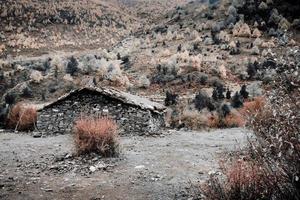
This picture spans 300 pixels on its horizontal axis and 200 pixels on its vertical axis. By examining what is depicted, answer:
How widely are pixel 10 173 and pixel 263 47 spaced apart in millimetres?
30674

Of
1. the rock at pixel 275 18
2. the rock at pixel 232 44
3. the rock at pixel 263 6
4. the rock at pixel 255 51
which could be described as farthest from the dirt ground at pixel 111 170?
the rock at pixel 263 6

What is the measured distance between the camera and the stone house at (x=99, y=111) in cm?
1797

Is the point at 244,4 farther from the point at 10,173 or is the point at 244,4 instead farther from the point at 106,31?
the point at 10,173

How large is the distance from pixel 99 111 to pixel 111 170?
7466 mm

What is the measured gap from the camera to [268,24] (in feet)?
143

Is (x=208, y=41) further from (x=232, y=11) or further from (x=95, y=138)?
(x=95, y=138)

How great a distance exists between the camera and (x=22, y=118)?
20.8 metres

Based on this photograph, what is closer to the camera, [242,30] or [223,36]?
[223,36]

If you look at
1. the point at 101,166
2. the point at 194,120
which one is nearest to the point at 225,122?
the point at 194,120

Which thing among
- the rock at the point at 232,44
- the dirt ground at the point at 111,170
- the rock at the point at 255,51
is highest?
the rock at the point at 232,44

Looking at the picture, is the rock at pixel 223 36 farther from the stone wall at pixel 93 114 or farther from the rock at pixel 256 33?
the stone wall at pixel 93 114

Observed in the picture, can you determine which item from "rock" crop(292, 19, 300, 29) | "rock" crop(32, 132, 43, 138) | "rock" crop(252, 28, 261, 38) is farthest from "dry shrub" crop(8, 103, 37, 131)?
"rock" crop(292, 19, 300, 29)

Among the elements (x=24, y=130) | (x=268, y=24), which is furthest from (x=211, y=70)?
(x=24, y=130)

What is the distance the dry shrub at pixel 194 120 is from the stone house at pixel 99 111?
1960mm
